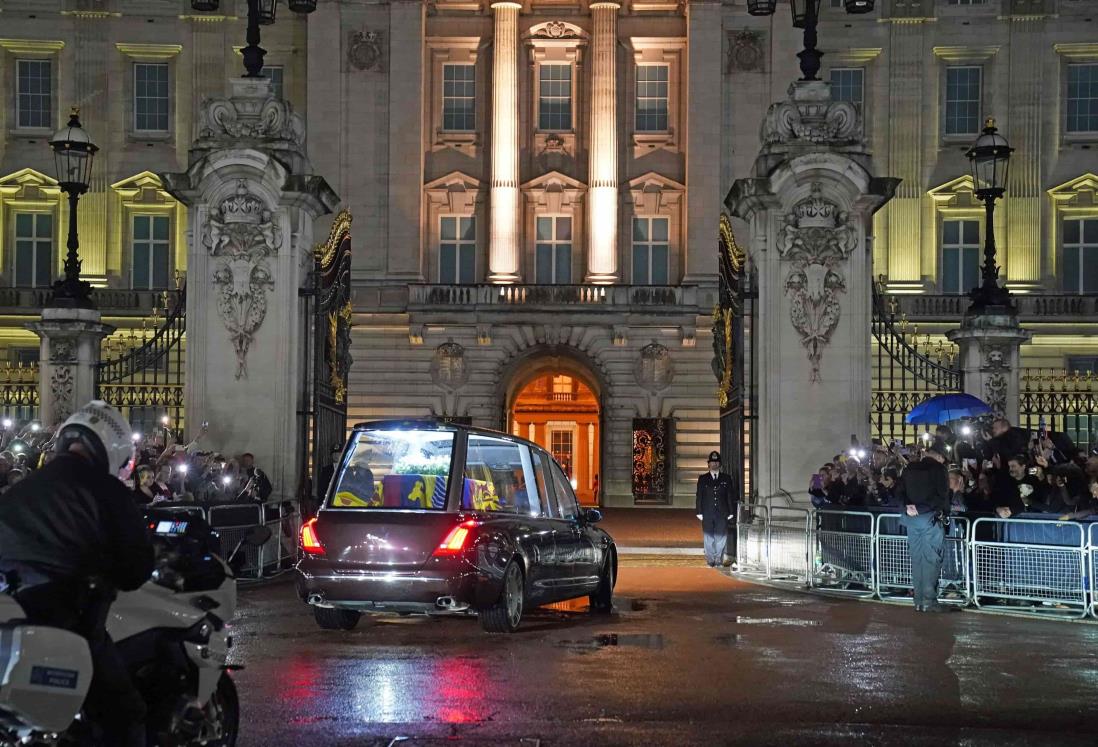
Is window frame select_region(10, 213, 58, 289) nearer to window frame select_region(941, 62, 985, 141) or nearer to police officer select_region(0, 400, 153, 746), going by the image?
window frame select_region(941, 62, 985, 141)

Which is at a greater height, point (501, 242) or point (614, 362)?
point (501, 242)

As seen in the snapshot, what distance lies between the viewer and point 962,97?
180 feet

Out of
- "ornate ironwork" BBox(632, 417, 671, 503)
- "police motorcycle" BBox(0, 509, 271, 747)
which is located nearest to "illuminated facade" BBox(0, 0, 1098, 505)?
"ornate ironwork" BBox(632, 417, 671, 503)

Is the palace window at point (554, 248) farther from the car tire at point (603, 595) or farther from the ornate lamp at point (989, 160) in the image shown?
the car tire at point (603, 595)

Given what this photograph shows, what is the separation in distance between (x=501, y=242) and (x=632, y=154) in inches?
210

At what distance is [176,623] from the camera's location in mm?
7051

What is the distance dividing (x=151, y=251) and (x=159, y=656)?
49.7m

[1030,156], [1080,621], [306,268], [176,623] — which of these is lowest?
[1080,621]

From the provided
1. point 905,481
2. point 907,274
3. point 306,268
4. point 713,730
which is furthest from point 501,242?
point 713,730

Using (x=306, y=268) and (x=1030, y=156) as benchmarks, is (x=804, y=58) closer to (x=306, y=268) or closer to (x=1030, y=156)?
(x=306, y=268)

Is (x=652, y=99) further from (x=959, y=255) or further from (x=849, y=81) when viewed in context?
(x=959, y=255)

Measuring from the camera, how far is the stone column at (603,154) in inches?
2105

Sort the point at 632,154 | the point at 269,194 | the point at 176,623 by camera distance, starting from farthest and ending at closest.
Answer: the point at 632,154, the point at 269,194, the point at 176,623

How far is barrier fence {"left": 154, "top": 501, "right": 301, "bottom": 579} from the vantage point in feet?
59.3
